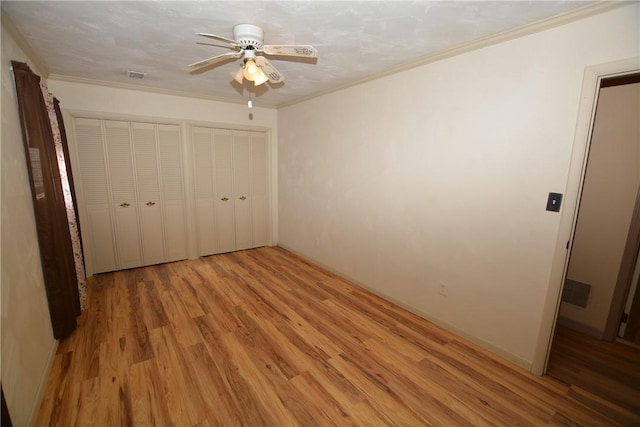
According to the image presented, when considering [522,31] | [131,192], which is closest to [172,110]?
[131,192]

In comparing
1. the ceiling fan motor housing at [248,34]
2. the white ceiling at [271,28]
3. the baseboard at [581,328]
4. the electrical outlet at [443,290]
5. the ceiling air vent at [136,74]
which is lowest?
the baseboard at [581,328]

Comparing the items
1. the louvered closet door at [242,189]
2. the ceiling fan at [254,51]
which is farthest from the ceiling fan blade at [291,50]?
the louvered closet door at [242,189]

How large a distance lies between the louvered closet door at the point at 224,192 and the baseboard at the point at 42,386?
2.48 meters

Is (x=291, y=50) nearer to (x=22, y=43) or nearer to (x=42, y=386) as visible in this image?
(x=22, y=43)

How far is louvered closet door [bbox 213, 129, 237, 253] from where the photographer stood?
4320 millimetres

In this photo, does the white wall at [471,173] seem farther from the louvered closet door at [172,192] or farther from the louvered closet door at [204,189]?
the louvered closet door at [172,192]

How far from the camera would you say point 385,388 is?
1.89m

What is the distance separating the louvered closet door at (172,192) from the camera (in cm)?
390

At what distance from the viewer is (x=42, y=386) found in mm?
1785

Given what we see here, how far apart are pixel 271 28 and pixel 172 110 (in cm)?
251

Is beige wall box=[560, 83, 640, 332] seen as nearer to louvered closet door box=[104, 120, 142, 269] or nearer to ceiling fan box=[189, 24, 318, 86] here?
ceiling fan box=[189, 24, 318, 86]

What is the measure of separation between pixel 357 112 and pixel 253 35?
1.58 m

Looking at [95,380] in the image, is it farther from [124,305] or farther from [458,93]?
[458,93]

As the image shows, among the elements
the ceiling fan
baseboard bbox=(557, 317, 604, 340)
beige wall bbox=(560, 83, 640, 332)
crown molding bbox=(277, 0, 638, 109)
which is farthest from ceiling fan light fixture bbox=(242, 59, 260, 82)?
baseboard bbox=(557, 317, 604, 340)
